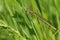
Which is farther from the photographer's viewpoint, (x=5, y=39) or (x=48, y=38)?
(x=5, y=39)

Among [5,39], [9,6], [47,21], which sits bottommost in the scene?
[5,39]

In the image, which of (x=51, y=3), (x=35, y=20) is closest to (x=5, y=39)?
(x=35, y=20)

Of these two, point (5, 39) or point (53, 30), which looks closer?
point (53, 30)

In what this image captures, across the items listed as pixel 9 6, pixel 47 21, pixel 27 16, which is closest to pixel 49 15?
pixel 47 21

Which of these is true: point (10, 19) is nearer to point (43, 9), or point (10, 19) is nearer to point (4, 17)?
point (4, 17)

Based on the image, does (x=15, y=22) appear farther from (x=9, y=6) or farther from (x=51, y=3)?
(x=51, y=3)

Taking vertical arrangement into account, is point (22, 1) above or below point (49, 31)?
above
